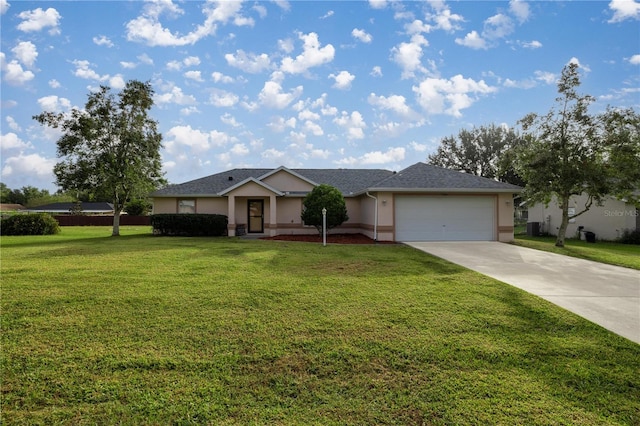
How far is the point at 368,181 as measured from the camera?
22078 mm

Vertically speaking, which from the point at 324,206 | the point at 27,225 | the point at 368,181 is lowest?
the point at 27,225

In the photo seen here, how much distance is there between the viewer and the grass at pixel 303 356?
9.53 ft

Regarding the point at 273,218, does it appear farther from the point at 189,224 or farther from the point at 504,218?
the point at 504,218

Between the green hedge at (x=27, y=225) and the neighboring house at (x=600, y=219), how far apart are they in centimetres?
3061

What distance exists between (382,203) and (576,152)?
28.4ft

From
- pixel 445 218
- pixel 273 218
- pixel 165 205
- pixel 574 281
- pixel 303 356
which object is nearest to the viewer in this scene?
pixel 303 356

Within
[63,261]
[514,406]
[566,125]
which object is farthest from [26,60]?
[566,125]

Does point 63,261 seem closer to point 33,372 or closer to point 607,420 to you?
point 33,372

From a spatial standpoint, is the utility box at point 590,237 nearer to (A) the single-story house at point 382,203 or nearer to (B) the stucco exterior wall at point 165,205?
(A) the single-story house at point 382,203

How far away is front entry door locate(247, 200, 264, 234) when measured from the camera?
20172mm

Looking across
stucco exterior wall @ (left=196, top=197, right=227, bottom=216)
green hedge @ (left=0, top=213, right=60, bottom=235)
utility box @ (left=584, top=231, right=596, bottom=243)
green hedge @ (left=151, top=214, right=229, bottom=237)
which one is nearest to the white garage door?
utility box @ (left=584, top=231, right=596, bottom=243)

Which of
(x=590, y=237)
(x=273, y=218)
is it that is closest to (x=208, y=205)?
(x=273, y=218)

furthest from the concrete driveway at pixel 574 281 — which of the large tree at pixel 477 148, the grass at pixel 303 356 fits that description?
the large tree at pixel 477 148

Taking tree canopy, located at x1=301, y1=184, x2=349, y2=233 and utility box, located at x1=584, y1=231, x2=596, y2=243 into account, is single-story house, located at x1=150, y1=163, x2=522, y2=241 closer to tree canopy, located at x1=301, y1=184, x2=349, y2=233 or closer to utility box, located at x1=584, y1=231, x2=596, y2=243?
tree canopy, located at x1=301, y1=184, x2=349, y2=233
